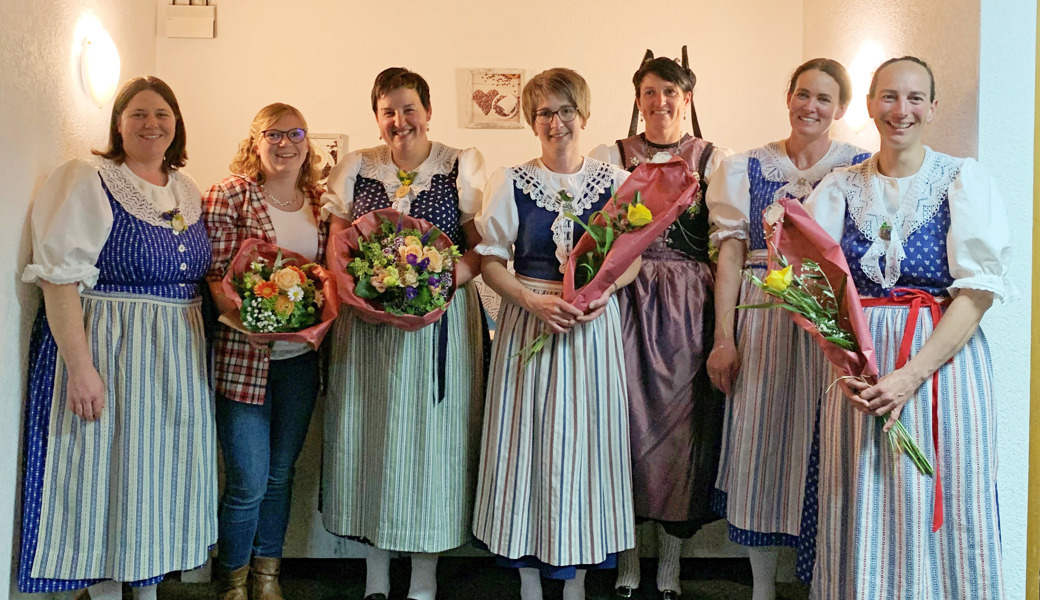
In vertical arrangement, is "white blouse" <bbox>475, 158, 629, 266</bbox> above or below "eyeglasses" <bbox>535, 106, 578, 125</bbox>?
below

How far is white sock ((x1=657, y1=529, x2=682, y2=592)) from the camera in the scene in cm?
270

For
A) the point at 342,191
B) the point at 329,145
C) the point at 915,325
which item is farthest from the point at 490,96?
the point at 915,325

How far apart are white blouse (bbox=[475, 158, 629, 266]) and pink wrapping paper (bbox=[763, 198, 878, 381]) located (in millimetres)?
546

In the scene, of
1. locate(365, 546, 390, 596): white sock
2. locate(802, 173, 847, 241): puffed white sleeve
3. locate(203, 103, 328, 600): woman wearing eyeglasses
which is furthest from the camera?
locate(365, 546, 390, 596): white sock

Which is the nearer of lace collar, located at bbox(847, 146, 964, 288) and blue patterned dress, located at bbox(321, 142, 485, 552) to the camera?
lace collar, located at bbox(847, 146, 964, 288)

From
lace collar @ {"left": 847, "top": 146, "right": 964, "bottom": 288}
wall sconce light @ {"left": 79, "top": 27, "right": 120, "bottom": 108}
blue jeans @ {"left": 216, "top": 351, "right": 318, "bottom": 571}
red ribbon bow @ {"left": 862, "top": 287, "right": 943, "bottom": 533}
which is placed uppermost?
wall sconce light @ {"left": 79, "top": 27, "right": 120, "bottom": 108}

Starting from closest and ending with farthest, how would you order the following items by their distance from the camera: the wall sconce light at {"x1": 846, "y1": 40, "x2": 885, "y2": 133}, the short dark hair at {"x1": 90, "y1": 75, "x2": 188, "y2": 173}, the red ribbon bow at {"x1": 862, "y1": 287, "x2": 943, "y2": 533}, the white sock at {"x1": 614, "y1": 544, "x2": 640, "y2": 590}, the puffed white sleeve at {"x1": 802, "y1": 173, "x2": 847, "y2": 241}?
the red ribbon bow at {"x1": 862, "y1": 287, "x2": 943, "y2": 533} → the puffed white sleeve at {"x1": 802, "y1": 173, "x2": 847, "y2": 241} → the short dark hair at {"x1": 90, "y1": 75, "x2": 188, "y2": 173} → the white sock at {"x1": 614, "y1": 544, "x2": 640, "y2": 590} → the wall sconce light at {"x1": 846, "y1": 40, "x2": 885, "y2": 133}

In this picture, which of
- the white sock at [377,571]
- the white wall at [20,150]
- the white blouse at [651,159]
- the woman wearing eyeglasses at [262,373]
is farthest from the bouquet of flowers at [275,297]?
the white blouse at [651,159]

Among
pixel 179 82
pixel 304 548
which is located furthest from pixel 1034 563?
pixel 179 82

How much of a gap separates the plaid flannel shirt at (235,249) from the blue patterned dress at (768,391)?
132 cm

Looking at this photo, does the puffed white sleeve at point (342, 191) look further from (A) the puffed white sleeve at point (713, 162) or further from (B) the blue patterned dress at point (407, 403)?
(A) the puffed white sleeve at point (713, 162)

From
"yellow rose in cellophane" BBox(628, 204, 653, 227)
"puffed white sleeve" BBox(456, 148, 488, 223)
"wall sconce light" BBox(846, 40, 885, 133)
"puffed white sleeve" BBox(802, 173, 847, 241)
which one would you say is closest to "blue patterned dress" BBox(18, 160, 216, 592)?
"puffed white sleeve" BBox(456, 148, 488, 223)

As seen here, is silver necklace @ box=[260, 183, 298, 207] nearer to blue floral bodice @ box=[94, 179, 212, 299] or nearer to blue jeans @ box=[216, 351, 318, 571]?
blue floral bodice @ box=[94, 179, 212, 299]

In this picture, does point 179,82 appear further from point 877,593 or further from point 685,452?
point 877,593
